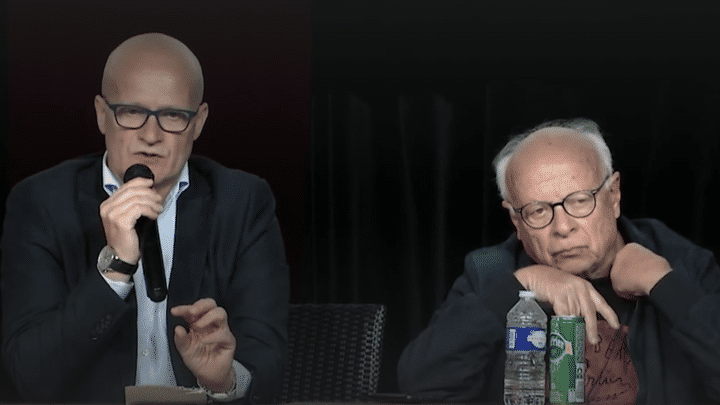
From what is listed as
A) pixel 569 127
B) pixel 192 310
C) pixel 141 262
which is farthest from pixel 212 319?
pixel 569 127

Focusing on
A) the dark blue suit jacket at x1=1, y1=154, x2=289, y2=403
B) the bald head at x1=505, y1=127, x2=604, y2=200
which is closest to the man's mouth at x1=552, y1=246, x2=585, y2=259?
the bald head at x1=505, y1=127, x2=604, y2=200

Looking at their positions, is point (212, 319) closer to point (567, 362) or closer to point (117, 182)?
point (117, 182)

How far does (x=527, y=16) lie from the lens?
3.20 metres

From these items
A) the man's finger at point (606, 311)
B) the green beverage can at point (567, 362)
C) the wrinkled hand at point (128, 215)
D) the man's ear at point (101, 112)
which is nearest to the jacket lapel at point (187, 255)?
the wrinkled hand at point (128, 215)

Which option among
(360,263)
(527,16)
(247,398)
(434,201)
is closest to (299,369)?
(247,398)

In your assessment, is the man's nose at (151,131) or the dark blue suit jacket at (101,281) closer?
the dark blue suit jacket at (101,281)

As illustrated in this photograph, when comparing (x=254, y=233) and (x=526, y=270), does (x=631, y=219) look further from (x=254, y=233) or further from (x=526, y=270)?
(x=254, y=233)

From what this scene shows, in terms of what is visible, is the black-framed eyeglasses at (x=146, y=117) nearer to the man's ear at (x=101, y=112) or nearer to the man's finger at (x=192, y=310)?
the man's ear at (x=101, y=112)

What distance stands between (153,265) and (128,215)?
313 mm

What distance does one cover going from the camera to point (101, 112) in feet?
10.2

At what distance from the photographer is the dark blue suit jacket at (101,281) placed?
2.81 meters

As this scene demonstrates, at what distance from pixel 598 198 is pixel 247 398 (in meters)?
1.19

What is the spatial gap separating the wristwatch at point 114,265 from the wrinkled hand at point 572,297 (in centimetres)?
113

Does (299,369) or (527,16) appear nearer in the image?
(299,369)
